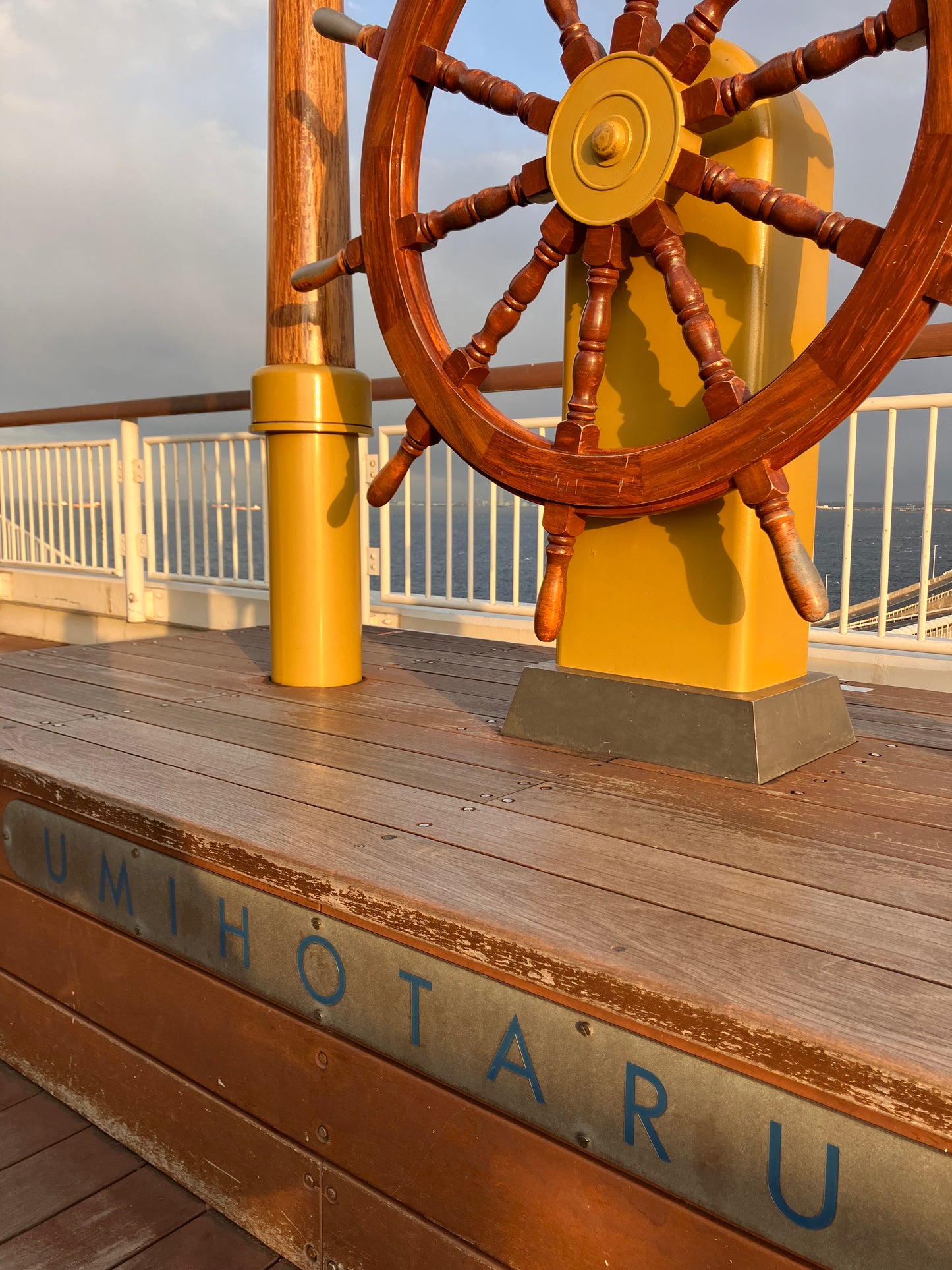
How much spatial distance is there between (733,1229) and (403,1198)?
1.15 ft

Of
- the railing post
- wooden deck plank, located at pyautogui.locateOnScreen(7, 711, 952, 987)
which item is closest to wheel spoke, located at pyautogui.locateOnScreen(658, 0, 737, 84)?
wooden deck plank, located at pyautogui.locateOnScreen(7, 711, 952, 987)

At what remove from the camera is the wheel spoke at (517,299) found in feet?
3.86

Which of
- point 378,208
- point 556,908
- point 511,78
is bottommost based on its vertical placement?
point 556,908

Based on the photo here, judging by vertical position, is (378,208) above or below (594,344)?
above

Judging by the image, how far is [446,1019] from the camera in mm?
783

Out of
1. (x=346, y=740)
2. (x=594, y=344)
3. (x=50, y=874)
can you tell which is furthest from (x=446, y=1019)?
(x=594, y=344)

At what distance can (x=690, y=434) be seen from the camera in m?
1.11

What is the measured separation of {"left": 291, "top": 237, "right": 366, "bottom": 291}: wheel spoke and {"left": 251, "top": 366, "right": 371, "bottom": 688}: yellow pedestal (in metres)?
0.20

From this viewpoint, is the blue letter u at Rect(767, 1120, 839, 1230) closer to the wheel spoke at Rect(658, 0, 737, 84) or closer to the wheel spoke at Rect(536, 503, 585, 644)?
the wheel spoke at Rect(536, 503, 585, 644)

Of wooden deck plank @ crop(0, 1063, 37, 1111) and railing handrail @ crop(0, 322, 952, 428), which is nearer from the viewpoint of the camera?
wooden deck plank @ crop(0, 1063, 37, 1111)

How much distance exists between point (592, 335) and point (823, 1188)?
944mm

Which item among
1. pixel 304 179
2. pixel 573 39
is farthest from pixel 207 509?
pixel 573 39

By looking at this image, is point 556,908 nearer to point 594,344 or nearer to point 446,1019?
point 446,1019

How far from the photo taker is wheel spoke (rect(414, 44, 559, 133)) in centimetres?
118
